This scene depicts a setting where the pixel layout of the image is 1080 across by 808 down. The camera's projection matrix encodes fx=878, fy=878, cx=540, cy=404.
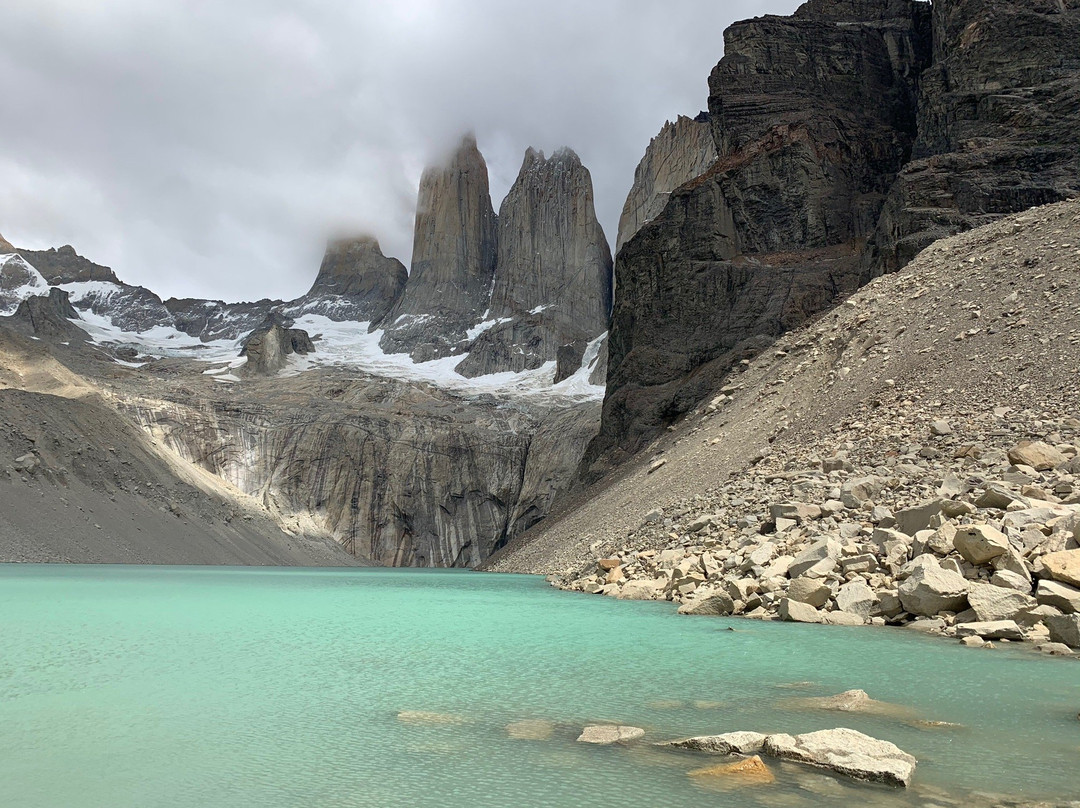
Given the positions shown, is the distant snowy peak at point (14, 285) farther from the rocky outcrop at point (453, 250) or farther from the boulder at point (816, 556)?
the boulder at point (816, 556)

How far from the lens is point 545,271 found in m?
136

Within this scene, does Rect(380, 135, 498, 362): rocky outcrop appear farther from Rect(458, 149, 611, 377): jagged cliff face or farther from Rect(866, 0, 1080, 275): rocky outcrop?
Rect(866, 0, 1080, 275): rocky outcrop

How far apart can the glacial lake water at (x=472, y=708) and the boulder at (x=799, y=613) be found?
1.21 ft

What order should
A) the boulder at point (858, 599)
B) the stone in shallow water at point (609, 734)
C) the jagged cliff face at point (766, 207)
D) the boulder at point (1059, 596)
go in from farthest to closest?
1. the jagged cliff face at point (766, 207)
2. the boulder at point (858, 599)
3. the boulder at point (1059, 596)
4. the stone in shallow water at point (609, 734)

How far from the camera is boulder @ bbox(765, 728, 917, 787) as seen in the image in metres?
5.82

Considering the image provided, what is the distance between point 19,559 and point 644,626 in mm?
39041

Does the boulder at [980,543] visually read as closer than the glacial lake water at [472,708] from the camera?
No

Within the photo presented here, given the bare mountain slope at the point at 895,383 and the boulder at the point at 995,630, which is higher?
the bare mountain slope at the point at 895,383

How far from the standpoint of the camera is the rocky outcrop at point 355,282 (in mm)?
171850

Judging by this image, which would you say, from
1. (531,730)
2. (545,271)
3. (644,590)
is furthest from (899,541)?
(545,271)

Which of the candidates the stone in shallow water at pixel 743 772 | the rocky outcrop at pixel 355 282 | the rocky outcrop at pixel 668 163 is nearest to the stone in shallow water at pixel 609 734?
the stone in shallow water at pixel 743 772

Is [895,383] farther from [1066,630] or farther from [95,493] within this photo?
[95,493]

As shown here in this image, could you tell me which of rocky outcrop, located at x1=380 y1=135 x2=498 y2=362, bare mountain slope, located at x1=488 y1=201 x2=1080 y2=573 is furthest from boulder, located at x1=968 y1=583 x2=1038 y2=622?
rocky outcrop, located at x1=380 y1=135 x2=498 y2=362

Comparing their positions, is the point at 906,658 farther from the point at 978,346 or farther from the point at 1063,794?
the point at 978,346
